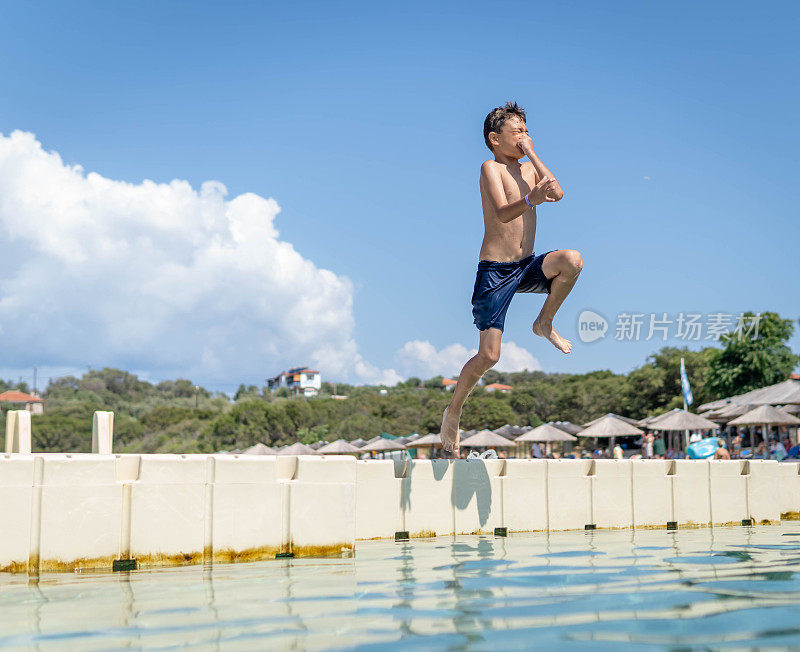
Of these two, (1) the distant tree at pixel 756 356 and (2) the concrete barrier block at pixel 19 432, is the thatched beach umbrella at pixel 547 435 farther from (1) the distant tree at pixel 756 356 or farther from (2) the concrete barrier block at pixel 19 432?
(2) the concrete barrier block at pixel 19 432

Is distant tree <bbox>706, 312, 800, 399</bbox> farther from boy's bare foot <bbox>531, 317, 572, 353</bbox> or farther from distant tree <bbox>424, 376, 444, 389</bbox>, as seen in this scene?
distant tree <bbox>424, 376, 444, 389</bbox>

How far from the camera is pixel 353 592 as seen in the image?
3721 mm

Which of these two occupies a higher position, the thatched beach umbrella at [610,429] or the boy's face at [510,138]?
the boy's face at [510,138]

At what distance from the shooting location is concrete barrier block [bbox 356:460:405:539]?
616cm

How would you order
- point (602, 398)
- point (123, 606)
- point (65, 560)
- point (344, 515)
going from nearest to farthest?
point (123, 606) → point (65, 560) → point (344, 515) → point (602, 398)

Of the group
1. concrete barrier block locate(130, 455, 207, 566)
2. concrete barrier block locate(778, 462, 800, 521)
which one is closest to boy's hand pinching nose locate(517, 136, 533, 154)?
concrete barrier block locate(130, 455, 207, 566)

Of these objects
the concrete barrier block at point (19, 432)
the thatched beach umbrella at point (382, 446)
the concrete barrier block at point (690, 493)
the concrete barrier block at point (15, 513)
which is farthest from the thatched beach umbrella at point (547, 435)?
the concrete barrier block at point (15, 513)

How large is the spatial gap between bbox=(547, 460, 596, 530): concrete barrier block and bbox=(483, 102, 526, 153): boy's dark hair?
288 cm

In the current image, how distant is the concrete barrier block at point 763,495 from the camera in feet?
26.4

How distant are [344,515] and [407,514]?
3.42 feet

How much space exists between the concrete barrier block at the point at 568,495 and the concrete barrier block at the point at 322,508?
87.3 inches

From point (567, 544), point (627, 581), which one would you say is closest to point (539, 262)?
point (567, 544)

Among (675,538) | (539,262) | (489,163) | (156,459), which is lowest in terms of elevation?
(675,538)

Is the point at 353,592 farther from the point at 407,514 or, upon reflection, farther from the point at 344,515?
the point at 407,514
